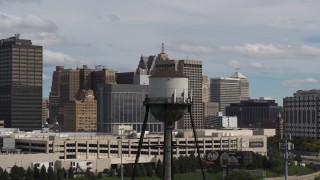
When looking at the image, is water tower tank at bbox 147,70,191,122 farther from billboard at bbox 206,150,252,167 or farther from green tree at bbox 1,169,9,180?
green tree at bbox 1,169,9,180

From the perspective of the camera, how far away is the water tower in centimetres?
6738

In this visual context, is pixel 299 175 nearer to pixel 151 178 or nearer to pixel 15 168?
pixel 151 178

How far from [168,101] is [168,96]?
721 mm

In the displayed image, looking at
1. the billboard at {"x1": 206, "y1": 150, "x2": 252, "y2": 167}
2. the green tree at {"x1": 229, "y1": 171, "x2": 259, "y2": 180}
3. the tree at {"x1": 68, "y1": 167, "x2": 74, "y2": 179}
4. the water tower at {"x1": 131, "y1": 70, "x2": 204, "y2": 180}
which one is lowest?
the tree at {"x1": 68, "y1": 167, "x2": 74, "y2": 179}

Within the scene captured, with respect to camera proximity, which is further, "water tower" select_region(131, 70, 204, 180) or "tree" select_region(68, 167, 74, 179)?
"tree" select_region(68, 167, 74, 179)

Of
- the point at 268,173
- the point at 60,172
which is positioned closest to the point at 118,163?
the point at 60,172

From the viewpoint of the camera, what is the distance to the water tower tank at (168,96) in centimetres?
6738

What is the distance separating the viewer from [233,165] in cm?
13225

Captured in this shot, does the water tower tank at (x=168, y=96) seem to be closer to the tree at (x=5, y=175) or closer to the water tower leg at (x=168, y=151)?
the water tower leg at (x=168, y=151)

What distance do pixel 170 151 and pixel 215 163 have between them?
70.4m

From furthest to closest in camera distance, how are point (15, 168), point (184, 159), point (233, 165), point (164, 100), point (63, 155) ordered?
point (63, 155) < point (184, 159) < point (15, 168) < point (233, 165) < point (164, 100)

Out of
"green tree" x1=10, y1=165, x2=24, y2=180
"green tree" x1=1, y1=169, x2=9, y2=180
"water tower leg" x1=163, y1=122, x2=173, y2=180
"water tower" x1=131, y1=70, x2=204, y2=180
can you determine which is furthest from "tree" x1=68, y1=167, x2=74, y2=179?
"water tower leg" x1=163, y1=122, x2=173, y2=180

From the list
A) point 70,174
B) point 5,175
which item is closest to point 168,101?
point 5,175

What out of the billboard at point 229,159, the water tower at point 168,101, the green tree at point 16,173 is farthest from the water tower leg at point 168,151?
the green tree at point 16,173
